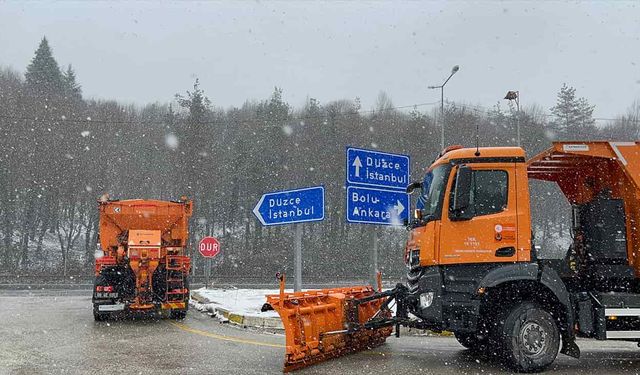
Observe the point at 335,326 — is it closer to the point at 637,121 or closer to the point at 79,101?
the point at 637,121

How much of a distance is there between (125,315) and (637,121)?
45350 millimetres

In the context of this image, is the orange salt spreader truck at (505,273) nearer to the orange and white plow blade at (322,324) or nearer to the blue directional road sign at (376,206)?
the orange and white plow blade at (322,324)

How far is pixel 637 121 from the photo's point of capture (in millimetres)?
46000

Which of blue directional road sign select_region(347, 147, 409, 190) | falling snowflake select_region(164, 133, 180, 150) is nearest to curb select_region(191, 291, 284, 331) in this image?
blue directional road sign select_region(347, 147, 409, 190)

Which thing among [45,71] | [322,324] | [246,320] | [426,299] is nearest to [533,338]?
[426,299]

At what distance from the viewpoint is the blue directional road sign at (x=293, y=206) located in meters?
11.7

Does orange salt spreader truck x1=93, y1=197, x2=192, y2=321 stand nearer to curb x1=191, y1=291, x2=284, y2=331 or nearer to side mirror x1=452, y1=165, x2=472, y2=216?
curb x1=191, y1=291, x2=284, y2=331

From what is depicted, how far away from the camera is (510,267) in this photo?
24.0 feet

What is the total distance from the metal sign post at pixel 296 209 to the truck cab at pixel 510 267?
405 centimetres

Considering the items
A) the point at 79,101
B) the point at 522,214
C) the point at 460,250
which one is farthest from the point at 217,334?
the point at 79,101

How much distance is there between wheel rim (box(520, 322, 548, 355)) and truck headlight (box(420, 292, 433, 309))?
1234 mm

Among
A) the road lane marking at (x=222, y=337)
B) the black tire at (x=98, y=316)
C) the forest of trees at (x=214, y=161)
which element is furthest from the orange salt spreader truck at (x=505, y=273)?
the forest of trees at (x=214, y=161)

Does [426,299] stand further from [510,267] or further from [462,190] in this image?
[462,190]

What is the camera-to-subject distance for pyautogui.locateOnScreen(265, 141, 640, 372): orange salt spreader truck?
288 inches
